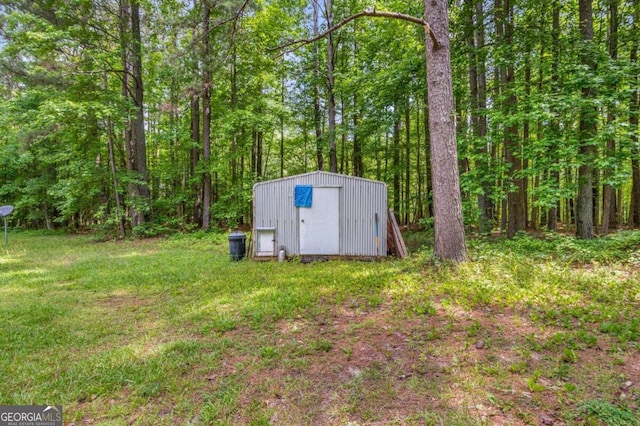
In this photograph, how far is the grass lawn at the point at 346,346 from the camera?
216 centimetres

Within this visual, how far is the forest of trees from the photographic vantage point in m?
6.77

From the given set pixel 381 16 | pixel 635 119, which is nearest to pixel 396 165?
pixel 635 119

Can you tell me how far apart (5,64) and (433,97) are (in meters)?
16.0

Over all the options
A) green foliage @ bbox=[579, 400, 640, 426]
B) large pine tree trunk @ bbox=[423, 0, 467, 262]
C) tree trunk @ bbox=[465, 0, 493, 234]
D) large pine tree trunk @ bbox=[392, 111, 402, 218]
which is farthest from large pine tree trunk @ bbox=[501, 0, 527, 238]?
green foliage @ bbox=[579, 400, 640, 426]

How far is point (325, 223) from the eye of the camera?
800 cm

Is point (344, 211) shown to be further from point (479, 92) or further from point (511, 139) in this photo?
point (479, 92)

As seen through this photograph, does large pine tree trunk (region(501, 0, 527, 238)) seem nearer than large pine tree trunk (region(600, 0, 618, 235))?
No

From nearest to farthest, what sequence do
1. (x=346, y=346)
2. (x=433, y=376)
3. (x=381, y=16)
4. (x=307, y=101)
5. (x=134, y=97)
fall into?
(x=433, y=376) → (x=346, y=346) → (x=381, y=16) → (x=134, y=97) → (x=307, y=101)

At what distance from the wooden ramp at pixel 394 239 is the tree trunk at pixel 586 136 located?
419 cm

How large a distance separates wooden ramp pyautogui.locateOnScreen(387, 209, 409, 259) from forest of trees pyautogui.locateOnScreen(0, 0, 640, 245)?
2017 mm

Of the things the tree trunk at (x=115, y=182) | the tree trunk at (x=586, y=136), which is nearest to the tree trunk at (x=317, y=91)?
the tree trunk at (x=586, y=136)

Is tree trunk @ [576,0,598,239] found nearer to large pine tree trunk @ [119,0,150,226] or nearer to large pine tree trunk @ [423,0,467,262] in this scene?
large pine tree trunk @ [423,0,467,262]

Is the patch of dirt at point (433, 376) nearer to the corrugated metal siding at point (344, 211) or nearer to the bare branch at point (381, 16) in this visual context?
the bare branch at point (381, 16)

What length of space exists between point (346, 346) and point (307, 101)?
47.4ft
